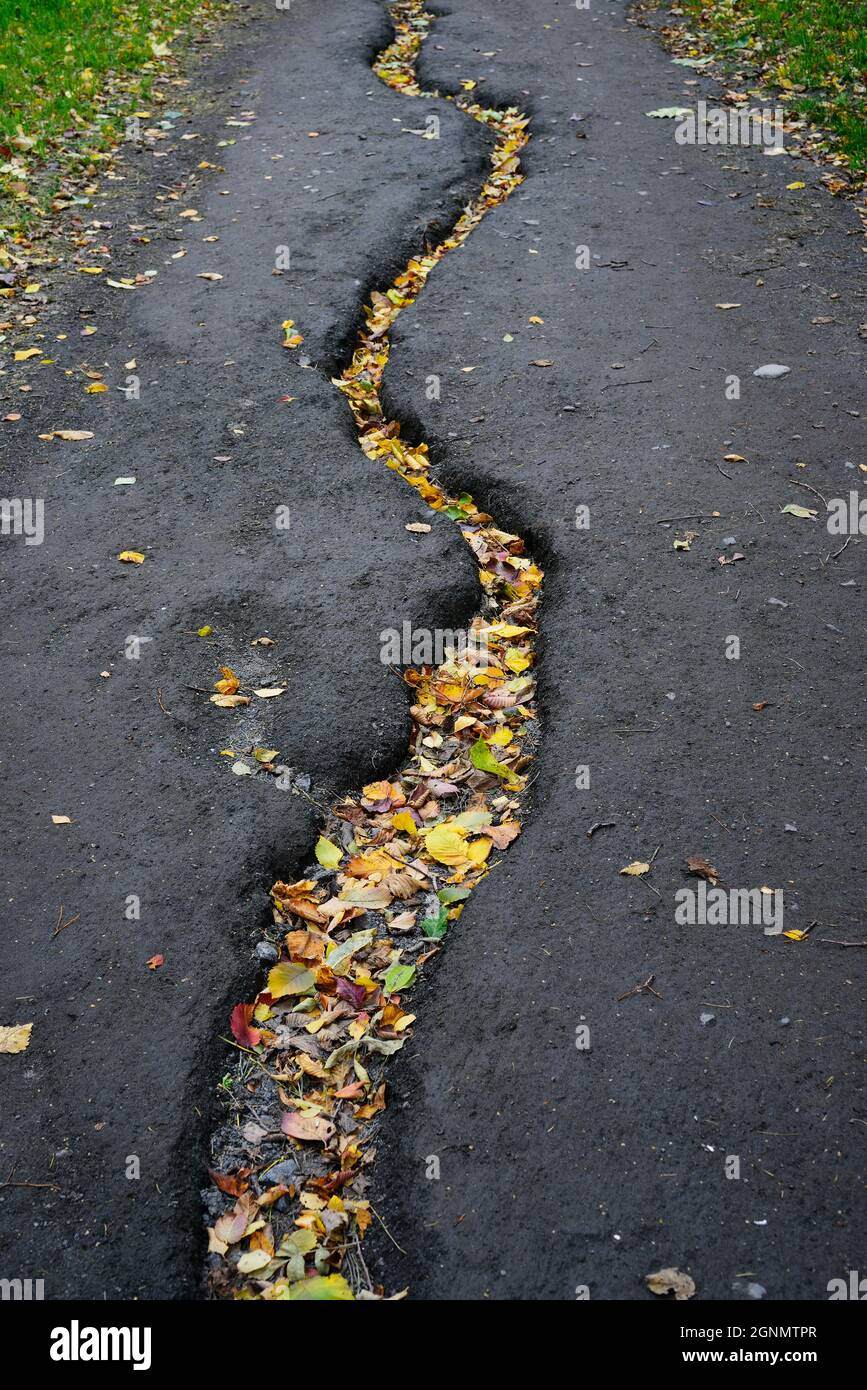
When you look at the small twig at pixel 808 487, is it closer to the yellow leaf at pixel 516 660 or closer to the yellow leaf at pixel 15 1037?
the yellow leaf at pixel 516 660

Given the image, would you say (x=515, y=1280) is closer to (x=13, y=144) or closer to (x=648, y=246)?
(x=648, y=246)

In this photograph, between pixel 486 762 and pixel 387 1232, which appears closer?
pixel 387 1232

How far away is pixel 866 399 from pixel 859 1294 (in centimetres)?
402

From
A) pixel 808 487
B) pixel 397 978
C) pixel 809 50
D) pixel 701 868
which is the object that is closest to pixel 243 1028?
pixel 397 978

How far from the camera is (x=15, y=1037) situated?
268 cm

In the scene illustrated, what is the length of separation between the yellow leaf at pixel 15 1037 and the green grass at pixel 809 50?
7513mm

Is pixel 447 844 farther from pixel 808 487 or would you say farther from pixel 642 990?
pixel 808 487

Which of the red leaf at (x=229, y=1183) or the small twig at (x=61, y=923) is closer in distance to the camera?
the red leaf at (x=229, y=1183)

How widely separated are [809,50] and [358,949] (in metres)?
9.21

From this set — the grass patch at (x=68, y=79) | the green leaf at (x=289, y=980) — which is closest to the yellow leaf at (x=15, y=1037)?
the green leaf at (x=289, y=980)

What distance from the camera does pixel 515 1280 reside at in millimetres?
2201

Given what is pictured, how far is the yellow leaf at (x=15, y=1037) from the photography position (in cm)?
266

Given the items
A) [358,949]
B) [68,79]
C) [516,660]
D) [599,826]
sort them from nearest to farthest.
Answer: [358,949], [599,826], [516,660], [68,79]

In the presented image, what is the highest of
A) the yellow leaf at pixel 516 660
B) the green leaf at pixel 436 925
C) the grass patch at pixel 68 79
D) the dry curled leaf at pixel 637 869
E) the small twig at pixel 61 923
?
the grass patch at pixel 68 79
